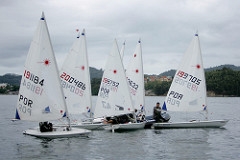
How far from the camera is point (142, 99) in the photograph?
31938 mm

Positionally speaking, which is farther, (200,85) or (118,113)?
(200,85)

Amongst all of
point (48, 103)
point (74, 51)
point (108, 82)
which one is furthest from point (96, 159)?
point (74, 51)

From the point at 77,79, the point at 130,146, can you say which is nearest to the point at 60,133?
the point at 130,146

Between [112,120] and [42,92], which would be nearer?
[42,92]

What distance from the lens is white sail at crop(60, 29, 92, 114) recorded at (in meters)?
28.8

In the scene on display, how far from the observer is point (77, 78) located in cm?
2888

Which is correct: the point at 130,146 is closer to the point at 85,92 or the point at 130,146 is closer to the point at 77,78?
the point at 85,92

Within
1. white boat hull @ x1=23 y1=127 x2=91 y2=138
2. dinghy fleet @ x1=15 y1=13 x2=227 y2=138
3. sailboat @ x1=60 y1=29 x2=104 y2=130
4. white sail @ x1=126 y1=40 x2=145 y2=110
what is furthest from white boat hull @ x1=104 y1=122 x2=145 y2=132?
white sail @ x1=126 y1=40 x2=145 y2=110

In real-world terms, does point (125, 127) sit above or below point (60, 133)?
above

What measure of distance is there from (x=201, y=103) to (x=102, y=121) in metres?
7.85

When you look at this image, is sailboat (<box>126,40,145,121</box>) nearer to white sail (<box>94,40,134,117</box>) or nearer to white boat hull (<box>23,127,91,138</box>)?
white sail (<box>94,40,134,117</box>)

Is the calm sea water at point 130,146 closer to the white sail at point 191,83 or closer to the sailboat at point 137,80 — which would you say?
the white sail at point 191,83

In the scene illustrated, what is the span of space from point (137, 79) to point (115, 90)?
4.82m

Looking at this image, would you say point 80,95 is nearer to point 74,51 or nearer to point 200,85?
point 74,51
